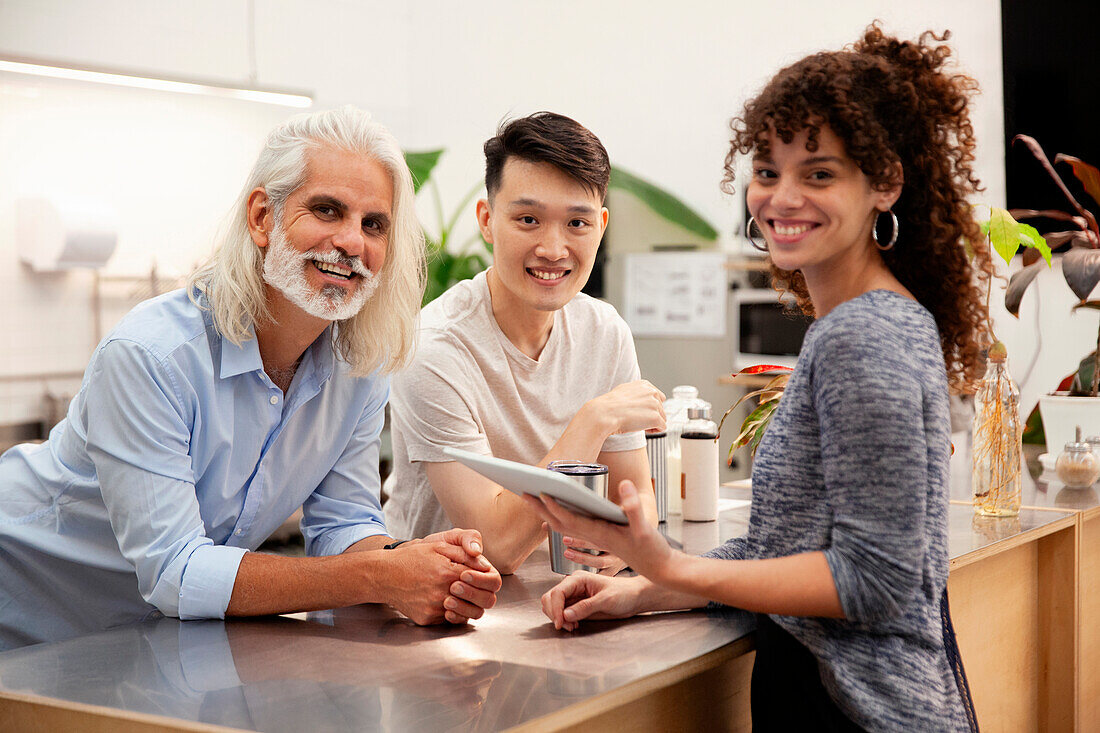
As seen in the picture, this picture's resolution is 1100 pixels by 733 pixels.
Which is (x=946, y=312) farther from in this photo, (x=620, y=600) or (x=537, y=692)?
(x=537, y=692)

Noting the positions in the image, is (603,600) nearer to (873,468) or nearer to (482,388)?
(873,468)

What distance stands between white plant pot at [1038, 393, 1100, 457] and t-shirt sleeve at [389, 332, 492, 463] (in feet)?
4.89

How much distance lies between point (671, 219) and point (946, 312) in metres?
3.55

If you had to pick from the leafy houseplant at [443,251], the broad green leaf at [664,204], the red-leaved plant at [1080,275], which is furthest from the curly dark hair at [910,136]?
the leafy houseplant at [443,251]

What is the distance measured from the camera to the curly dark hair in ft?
3.42

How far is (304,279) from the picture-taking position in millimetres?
1488

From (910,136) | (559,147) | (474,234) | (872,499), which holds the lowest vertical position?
(872,499)

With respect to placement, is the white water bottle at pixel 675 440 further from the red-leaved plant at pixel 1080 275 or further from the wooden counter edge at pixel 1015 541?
the red-leaved plant at pixel 1080 275

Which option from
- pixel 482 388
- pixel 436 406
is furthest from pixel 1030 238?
pixel 436 406

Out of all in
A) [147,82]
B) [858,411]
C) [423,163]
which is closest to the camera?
[858,411]

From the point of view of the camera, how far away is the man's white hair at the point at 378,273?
149 centimetres

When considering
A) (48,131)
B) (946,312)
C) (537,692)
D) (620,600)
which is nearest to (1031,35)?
(946,312)

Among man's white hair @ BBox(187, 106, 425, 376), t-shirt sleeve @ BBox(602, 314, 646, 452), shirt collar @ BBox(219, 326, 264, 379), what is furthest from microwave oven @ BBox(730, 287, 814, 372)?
shirt collar @ BBox(219, 326, 264, 379)

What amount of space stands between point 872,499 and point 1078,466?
145cm
